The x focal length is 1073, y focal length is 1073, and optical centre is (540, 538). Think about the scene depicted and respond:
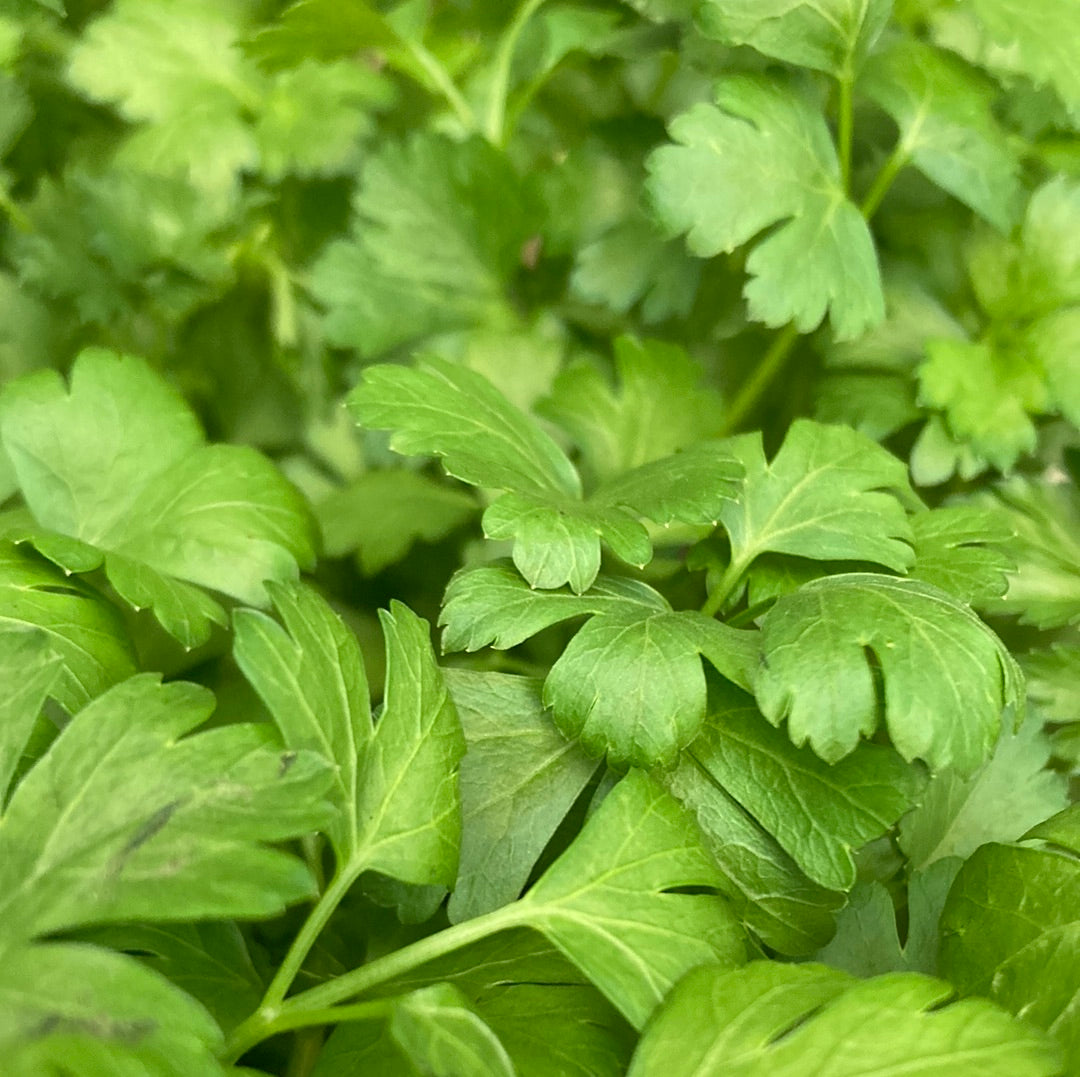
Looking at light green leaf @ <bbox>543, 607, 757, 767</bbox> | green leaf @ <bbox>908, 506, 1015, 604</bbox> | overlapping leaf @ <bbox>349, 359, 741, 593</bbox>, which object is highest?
overlapping leaf @ <bbox>349, 359, 741, 593</bbox>

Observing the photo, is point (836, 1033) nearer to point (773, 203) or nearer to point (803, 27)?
point (773, 203)

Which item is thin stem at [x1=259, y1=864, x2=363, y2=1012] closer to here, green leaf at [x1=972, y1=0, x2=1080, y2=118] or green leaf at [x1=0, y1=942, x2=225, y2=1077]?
green leaf at [x1=0, y1=942, x2=225, y2=1077]

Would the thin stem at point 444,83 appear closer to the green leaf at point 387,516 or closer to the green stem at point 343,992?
the green leaf at point 387,516

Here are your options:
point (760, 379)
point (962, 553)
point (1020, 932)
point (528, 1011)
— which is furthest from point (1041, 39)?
point (528, 1011)

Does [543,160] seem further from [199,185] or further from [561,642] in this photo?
[561,642]

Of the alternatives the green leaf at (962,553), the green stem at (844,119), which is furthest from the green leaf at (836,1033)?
the green stem at (844,119)

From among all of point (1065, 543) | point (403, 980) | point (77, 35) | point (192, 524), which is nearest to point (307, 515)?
point (192, 524)

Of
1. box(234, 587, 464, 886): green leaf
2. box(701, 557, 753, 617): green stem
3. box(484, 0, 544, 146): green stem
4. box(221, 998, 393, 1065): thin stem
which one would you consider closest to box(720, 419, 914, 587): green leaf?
box(701, 557, 753, 617): green stem
